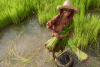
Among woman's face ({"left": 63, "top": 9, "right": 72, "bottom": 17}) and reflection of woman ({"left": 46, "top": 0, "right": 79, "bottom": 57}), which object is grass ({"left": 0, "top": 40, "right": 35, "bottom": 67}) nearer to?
reflection of woman ({"left": 46, "top": 0, "right": 79, "bottom": 57})

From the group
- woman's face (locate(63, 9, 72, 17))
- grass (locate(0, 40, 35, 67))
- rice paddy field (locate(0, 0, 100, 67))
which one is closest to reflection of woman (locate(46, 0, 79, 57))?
woman's face (locate(63, 9, 72, 17))

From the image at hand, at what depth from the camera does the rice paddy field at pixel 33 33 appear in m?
1.80

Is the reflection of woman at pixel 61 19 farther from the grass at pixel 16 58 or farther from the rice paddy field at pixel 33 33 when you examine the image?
the grass at pixel 16 58

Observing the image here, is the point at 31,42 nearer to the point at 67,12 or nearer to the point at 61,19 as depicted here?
the point at 61,19

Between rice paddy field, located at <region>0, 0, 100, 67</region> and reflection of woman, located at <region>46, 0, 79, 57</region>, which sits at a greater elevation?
reflection of woman, located at <region>46, 0, 79, 57</region>

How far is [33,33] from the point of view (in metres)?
2.37

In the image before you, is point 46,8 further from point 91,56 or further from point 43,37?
point 91,56

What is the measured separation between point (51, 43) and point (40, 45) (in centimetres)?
80

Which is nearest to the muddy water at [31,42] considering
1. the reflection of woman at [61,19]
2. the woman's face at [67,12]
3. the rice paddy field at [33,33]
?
the rice paddy field at [33,33]

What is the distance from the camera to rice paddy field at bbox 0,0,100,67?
1.80 meters

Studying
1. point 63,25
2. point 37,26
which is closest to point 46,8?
point 37,26

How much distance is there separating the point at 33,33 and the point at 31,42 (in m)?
0.30

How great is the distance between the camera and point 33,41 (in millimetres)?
2188

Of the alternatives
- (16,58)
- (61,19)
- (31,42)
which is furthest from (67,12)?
(16,58)
